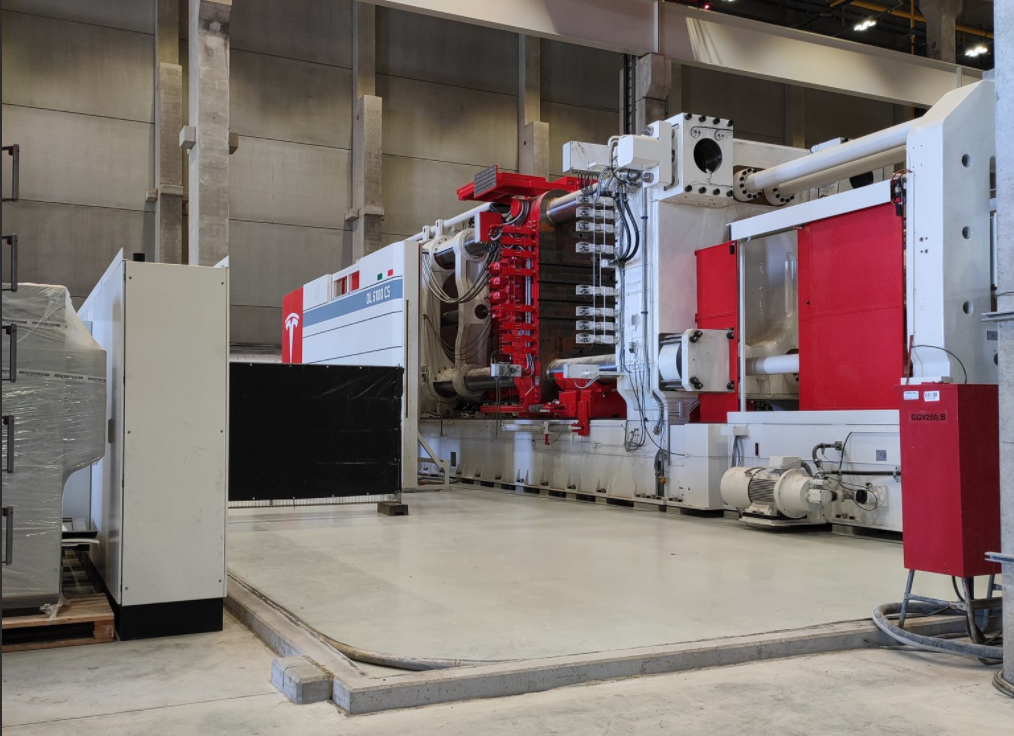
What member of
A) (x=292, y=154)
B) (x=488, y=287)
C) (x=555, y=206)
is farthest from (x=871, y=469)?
(x=292, y=154)

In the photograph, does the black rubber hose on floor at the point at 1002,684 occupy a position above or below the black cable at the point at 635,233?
below

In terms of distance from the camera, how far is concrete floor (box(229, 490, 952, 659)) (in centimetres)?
395

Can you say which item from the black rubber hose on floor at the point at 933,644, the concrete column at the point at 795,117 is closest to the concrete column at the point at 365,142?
the concrete column at the point at 795,117

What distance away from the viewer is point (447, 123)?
63.7 ft

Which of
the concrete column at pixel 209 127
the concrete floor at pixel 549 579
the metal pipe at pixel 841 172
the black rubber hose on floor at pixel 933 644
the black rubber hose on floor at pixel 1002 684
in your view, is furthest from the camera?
the concrete column at pixel 209 127

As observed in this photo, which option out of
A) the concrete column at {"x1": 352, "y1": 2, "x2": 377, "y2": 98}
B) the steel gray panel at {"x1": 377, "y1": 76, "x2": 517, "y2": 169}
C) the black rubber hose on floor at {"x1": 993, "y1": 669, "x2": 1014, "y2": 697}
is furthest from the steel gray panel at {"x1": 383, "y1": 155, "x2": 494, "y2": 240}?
the black rubber hose on floor at {"x1": 993, "y1": 669, "x2": 1014, "y2": 697}

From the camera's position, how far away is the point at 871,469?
23.5ft

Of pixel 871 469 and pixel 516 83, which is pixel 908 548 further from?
pixel 516 83

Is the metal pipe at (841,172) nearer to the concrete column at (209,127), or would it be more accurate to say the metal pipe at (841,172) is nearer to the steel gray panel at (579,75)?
the concrete column at (209,127)

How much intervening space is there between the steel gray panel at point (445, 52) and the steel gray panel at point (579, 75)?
73 cm

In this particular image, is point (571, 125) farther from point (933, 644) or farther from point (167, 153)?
point (933, 644)

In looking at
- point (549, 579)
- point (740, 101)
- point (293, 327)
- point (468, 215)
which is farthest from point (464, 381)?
point (740, 101)

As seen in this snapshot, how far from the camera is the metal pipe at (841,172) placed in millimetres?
7660

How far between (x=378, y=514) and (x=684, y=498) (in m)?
2.80
